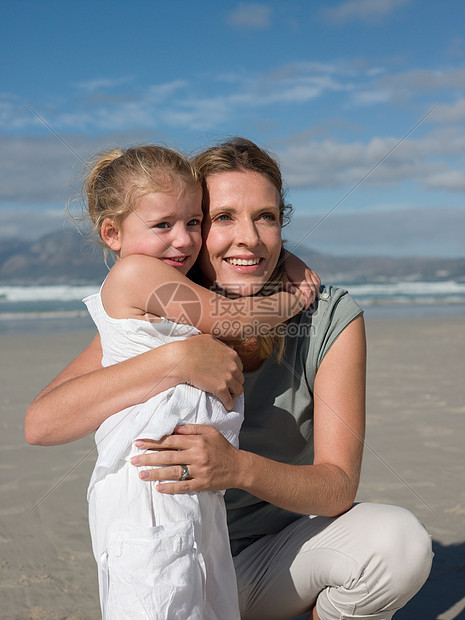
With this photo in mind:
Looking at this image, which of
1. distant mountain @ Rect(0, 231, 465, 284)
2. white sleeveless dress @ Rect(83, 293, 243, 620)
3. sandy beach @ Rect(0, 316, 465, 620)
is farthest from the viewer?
distant mountain @ Rect(0, 231, 465, 284)

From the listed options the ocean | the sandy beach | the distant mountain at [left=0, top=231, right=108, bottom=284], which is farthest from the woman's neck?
the distant mountain at [left=0, top=231, right=108, bottom=284]

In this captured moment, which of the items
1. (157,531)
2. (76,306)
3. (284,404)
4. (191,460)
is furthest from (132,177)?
(76,306)

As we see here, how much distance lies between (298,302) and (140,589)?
1145 mm

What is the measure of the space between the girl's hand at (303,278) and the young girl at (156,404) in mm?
43

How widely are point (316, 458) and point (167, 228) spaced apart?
3.53 feet

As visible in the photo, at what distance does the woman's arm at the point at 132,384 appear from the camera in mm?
1963

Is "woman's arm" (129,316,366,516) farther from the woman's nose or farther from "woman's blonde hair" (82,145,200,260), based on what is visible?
"woman's blonde hair" (82,145,200,260)

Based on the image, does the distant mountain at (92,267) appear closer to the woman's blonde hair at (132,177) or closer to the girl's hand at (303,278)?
the woman's blonde hair at (132,177)

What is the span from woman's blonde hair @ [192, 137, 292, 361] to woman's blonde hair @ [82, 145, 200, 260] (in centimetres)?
6

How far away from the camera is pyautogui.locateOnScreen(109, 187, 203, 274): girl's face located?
8.06 ft

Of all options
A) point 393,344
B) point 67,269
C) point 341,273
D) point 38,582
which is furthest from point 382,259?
point 38,582

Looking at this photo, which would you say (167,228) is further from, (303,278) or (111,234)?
(303,278)

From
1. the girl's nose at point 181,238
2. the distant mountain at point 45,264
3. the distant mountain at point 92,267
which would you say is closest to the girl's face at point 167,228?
the girl's nose at point 181,238

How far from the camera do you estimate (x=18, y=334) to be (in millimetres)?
12562
